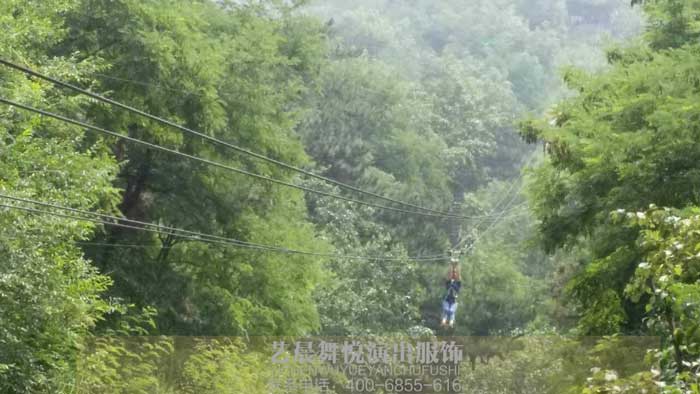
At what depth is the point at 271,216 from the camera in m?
24.7

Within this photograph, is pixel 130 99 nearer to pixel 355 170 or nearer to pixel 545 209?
pixel 545 209

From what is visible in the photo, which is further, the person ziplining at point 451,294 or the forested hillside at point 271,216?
the person ziplining at point 451,294

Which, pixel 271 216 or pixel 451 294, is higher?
pixel 271 216

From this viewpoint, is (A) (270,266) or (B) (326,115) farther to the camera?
(B) (326,115)

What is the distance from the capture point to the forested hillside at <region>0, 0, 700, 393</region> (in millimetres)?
13367

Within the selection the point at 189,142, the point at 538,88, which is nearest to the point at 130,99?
the point at 189,142

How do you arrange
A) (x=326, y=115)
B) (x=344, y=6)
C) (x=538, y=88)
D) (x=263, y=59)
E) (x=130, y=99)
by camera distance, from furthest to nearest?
(x=344, y=6), (x=538, y=88), (x=326, y=115), (x=263, y=59), (x=130, y=99)

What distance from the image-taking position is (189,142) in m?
22.5

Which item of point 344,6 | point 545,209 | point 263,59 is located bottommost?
point 545,209

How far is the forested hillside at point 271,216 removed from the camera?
13.4 meters

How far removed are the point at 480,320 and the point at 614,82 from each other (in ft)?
77.5

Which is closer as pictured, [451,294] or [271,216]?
[271,216]

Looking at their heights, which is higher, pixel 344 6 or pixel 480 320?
pixel 344 6

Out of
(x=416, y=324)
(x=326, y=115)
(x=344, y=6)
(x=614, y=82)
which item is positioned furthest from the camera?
(x=344, y=6)
